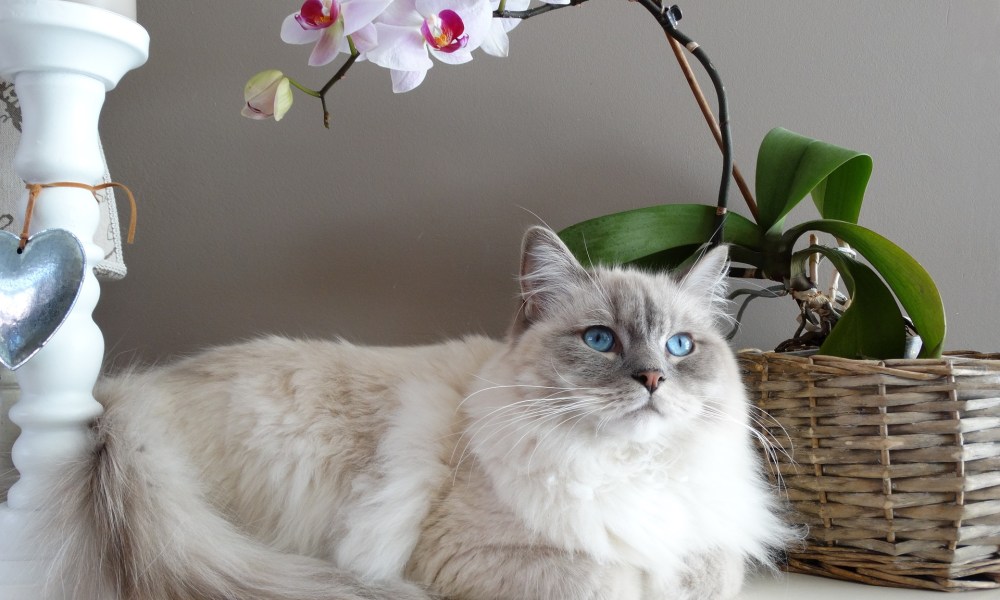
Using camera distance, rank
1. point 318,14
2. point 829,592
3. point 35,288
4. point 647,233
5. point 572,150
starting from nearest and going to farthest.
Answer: point 35,288 → point 318,14 → point 829,592 → point 647,233 → point 572,150

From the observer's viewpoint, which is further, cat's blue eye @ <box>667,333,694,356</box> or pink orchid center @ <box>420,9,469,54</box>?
cat's blue eye @ <box>667,333,694,356</box>

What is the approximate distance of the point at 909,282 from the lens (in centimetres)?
133

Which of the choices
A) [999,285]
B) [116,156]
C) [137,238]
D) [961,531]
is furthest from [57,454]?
[999,285]

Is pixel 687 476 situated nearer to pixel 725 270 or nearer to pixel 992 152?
pixel 725 270

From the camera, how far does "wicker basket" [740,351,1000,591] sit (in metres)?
1.24

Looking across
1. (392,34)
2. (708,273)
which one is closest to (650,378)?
(708,273)

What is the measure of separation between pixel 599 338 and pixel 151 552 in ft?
2.59

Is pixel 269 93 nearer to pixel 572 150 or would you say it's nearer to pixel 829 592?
pixel 572 150

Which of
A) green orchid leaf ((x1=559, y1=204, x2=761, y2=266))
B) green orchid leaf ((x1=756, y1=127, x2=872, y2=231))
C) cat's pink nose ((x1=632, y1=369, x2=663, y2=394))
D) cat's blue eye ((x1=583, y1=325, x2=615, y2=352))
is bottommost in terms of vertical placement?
cat's pink nose ((x1=632, y1=369, x2=663, y2=394))

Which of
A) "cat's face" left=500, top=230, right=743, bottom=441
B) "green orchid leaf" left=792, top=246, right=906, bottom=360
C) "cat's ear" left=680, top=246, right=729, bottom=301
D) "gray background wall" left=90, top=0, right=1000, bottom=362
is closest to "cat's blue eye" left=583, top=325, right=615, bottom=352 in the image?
"cat's face" left=500, top=230, right=743, bottom=441

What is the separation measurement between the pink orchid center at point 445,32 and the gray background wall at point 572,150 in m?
A: 0.75

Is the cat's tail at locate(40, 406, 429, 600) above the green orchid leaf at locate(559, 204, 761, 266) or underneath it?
underneath

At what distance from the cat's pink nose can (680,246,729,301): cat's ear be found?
300mm

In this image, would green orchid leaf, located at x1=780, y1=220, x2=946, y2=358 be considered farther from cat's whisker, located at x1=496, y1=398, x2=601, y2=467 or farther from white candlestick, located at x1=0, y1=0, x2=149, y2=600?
white candlestick, located at x1=0, y1=0, x2=149, y2=600
